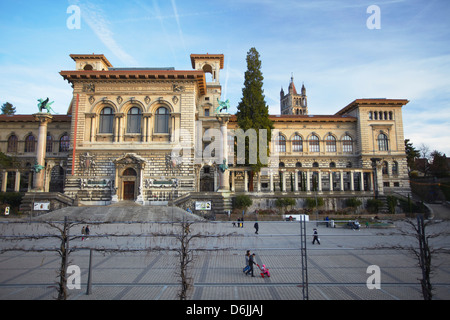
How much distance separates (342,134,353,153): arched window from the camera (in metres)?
48.1

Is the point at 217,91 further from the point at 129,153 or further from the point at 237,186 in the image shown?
the point at 129,153

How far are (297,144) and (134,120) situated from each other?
85.7ft

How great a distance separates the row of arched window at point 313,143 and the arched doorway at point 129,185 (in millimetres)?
23599

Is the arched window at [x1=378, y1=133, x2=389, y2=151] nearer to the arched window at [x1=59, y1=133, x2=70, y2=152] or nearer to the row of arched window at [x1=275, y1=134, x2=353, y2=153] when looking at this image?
the row of arched window at [x1=275, y1=134, x2=353, y2=153]

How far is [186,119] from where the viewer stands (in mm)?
36656

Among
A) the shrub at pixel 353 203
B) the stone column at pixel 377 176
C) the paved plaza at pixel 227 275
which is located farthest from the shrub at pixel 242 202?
the paved plaza at pixel 227 275

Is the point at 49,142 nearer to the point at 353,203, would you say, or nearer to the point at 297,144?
the point at 297,144

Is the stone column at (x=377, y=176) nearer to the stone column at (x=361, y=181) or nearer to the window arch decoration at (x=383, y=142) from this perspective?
the stone column at (x=361, y=181)

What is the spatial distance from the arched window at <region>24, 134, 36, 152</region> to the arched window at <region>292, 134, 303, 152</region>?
41.5 m

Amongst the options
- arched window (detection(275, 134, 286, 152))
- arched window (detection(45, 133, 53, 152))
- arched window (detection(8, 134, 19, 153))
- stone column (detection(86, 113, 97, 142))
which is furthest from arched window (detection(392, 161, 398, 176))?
arched window (detection(8, 134, 19, 153))

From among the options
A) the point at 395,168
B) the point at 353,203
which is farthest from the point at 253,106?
the point at 395,168

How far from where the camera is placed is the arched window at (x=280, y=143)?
48125 millimetres

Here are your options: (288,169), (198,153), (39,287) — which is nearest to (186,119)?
(198,153)
